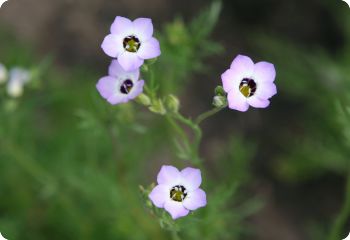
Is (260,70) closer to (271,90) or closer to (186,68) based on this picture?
(271,90)

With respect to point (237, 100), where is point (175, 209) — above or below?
below

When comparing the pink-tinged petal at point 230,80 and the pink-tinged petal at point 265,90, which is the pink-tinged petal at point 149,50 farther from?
the pink-tinged petal at point 265,90

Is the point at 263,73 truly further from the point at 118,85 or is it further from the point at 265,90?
the point at 118,85

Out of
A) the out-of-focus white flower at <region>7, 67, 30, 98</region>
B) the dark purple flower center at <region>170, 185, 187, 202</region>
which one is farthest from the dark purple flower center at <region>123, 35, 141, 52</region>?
the out-of-focus white flower at <region>7, 67, 30, 98</region>

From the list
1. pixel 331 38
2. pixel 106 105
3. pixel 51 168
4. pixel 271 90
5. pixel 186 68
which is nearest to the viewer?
pixel 271 90

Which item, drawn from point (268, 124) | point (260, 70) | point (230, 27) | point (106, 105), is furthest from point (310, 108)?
point (260, 70)

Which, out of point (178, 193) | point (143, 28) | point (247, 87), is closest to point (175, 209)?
point (178, 193)
